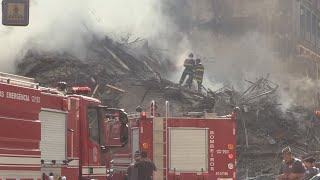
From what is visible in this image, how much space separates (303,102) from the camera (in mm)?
33438

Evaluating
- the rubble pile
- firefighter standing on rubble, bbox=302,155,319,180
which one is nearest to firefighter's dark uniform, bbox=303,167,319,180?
firefighter standing on rubble, bbox=302,155,319,180

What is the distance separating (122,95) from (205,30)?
57.0ft

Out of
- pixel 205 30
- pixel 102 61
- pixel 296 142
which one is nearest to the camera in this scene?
pixel 102 61

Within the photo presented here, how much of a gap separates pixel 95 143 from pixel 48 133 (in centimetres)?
98

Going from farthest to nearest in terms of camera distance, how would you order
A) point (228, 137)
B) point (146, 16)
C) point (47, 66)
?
point (146, 16) < point (47, 66) < point (228, 137)

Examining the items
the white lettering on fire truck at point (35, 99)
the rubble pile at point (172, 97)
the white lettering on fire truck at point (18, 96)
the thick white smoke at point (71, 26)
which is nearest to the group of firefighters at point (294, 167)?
the white lettering on fire truck at point (35, 99)

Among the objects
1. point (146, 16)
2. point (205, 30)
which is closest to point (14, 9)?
point (146, 16)

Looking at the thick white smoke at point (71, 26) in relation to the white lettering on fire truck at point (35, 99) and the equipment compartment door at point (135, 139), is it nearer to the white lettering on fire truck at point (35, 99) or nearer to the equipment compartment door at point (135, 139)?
the equipment compartment door at point (135, 139)

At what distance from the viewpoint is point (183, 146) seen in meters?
14.9

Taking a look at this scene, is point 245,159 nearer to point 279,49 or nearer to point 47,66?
point 47,66

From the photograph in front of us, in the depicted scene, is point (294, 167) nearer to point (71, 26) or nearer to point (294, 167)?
point (294, 167)

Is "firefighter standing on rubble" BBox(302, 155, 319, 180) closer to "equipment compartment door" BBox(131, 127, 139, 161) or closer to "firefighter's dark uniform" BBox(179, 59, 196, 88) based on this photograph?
"equipment compartment door" BBox(131, 127, 139, 161)

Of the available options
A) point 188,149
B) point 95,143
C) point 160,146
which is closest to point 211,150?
point 188,149

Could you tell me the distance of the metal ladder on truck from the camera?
14586 millimetres
